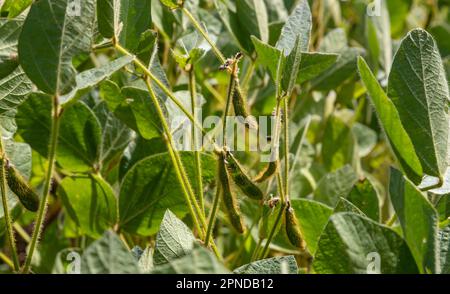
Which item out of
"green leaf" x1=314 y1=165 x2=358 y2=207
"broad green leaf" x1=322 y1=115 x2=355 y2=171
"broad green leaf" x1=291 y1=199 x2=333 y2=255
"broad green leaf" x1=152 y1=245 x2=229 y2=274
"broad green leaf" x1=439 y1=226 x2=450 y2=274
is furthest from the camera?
"broad green leaf" x1=322 y1=115 x2=355 y2=171

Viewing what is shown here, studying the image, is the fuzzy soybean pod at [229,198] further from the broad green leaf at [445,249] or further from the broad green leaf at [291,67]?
the broad green leaf at [445,249]

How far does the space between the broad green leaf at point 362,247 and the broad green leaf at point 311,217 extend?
9.8 inches

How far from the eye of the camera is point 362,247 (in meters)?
0.60

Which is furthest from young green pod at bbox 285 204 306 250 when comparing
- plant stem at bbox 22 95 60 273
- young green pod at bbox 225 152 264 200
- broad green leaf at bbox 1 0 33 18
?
broad green leaf at bbox 1 0 33 18

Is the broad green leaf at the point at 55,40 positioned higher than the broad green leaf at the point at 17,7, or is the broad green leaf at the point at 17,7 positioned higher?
the broad green leaf at the point at 17,7

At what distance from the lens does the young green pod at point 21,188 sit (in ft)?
2.58

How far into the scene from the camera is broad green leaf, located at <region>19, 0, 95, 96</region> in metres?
0.70

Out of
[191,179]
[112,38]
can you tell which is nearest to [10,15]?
[112,38]

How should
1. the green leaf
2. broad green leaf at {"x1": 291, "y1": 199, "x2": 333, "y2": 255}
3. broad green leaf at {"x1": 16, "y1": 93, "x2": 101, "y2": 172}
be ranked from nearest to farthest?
broad green leaf at {"x1": 291, "y1": 199, "x2": 333, "y2": 255}
broad green leaf at {"x1": 16, "y1": 93, "x2": 101, "y2": 172}
the green leaf

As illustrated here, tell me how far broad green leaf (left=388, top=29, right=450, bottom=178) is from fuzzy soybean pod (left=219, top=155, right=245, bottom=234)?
0.18 meters

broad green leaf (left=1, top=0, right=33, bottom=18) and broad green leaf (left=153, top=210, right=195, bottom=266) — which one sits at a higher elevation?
broad green leaf (left=1, top=0, right=33, bottom=18)

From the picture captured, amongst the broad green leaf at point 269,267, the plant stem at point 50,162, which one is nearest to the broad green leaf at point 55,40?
the plant stem at point 50,162

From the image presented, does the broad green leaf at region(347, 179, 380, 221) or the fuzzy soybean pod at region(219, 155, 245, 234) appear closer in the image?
the fuzzy soybean pod at region(219, 155, 245, 234)

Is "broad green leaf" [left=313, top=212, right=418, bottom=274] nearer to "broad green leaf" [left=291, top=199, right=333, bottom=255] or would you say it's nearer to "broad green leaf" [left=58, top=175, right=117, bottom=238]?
"broad green leaf" [left=291, top=199, right=333, bottom=255]
